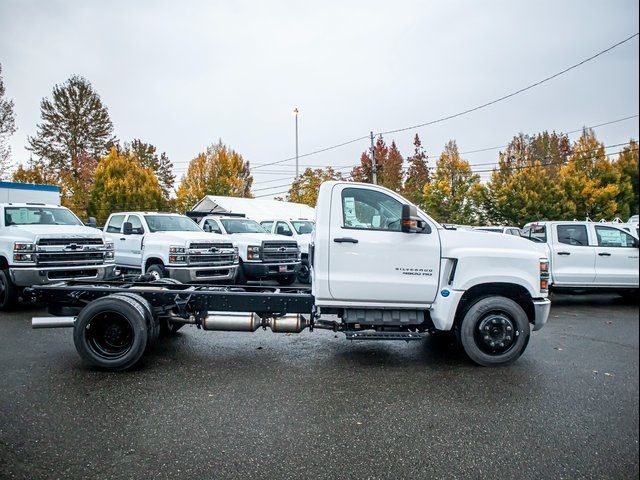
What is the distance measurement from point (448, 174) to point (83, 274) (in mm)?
23311

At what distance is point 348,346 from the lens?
6223 millimetres

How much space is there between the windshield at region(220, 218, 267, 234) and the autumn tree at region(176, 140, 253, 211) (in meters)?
27.1

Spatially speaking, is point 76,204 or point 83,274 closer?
point 83,274

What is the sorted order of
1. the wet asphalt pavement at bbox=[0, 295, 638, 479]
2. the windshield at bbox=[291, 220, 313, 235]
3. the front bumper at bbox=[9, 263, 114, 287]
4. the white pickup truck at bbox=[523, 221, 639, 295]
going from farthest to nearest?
1. the windshield at bbox=[291, 220, 313, 235]
2. the front bumper at bbox=[9, 263, 114, 287]
3. the white pickup truck at bbox=[523, 221, 639, 295]
4. the wet asphalt pavement at bbox=[0, 295, 638, 479]

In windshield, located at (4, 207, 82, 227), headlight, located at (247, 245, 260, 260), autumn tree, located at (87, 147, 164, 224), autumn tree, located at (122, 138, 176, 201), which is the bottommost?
headlight, located at (247, 245, 260, 260)

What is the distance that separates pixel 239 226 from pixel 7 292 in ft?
21.1

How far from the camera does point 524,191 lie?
73.2 ft

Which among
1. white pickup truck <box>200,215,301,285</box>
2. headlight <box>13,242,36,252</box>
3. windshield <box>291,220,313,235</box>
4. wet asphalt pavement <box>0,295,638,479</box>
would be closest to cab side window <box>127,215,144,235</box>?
white pickup truck <box>200,215,301,285</box>

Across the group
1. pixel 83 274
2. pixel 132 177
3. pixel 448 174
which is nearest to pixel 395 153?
pixel 448 174

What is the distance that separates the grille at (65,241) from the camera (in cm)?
830

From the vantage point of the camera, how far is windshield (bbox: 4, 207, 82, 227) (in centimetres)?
911

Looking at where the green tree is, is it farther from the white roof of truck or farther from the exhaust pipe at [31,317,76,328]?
the white roof of truck

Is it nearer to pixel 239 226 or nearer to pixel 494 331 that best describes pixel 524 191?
A: pixel 239 226

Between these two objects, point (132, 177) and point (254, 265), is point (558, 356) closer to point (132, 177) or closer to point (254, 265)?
point (254, 265)
